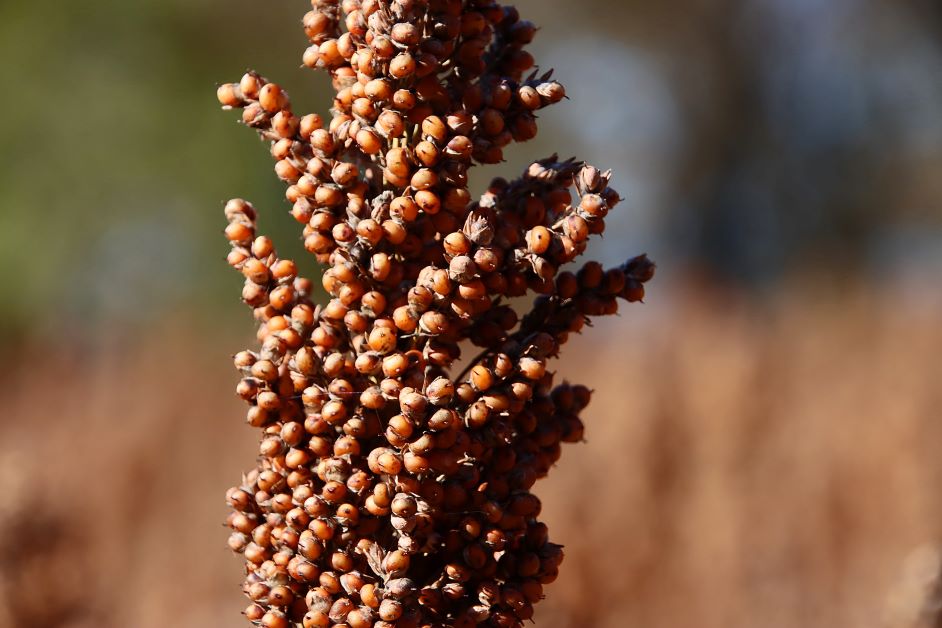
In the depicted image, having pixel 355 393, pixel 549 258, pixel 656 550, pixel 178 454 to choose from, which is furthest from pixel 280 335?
pixel 178 454

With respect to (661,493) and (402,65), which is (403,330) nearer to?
(402,65)

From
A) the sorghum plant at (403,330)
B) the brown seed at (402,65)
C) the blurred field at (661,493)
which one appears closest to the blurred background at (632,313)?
the blurred field at (661,493)

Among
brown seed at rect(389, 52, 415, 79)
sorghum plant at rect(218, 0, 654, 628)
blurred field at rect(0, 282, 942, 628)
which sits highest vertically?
blurred field at rect(0, 282, 942, 628)

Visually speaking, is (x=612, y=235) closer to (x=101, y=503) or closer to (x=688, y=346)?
(x=688, y=346)

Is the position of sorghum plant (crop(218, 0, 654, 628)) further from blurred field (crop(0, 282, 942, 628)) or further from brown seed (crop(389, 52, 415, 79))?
blurred field (crop(0, 282, 942, 628))

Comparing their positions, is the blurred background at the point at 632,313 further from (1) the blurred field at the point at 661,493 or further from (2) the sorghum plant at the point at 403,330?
(2) the sorghum plant at the point at 403,330

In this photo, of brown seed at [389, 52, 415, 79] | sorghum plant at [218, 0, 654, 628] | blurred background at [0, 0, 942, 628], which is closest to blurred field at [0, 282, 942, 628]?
blurred background at [0, 0, 942, 628]
